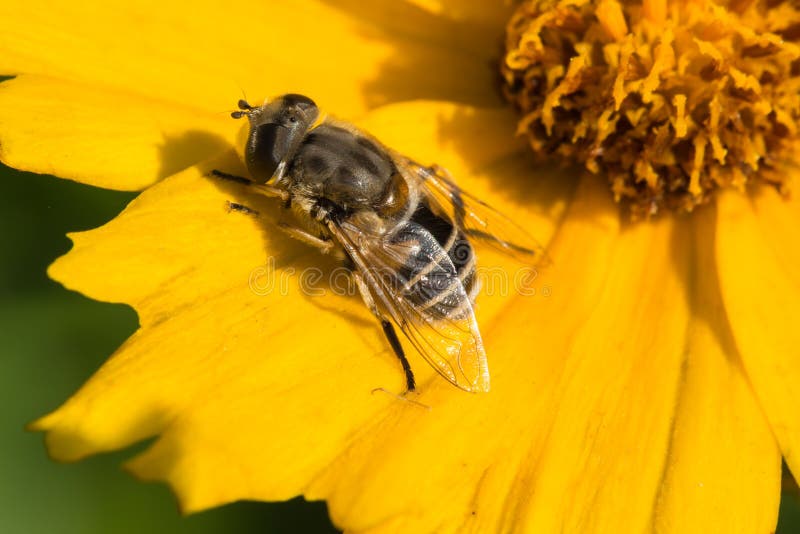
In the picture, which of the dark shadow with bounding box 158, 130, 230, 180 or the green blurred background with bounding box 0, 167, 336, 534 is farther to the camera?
the green blurred background with bounding box 0, 167, 336, 534

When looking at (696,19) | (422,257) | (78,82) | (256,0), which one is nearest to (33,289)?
(78,82)

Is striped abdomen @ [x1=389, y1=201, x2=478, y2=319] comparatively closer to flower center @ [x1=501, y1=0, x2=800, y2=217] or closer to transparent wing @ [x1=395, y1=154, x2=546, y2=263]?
transparent wing @ [x1=395, y1=154, x2=546, y2=263]

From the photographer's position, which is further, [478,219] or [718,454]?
[478,219]

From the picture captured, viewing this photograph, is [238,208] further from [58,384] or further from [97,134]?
[58,384]

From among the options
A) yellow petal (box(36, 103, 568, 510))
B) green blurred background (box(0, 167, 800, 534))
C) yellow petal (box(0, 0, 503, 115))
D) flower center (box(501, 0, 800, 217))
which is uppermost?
flower center (box(501, 0, 800, 217))

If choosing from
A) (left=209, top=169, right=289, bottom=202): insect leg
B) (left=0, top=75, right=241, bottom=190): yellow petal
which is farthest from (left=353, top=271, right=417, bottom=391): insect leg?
(left=0, top=75, right=241, bottom=190): yellow petal

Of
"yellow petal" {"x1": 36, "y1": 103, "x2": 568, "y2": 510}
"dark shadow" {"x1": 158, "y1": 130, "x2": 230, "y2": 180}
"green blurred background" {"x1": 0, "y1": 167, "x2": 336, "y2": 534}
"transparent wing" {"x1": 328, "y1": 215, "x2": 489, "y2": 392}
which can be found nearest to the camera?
"yellow petal" {"x1": 36, "y1": 103, "x2": 568, "y2": 510}

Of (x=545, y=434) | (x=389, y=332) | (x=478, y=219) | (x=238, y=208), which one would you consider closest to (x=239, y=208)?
(x=238, y=208)

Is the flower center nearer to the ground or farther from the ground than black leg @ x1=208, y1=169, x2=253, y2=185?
farther from the ground
